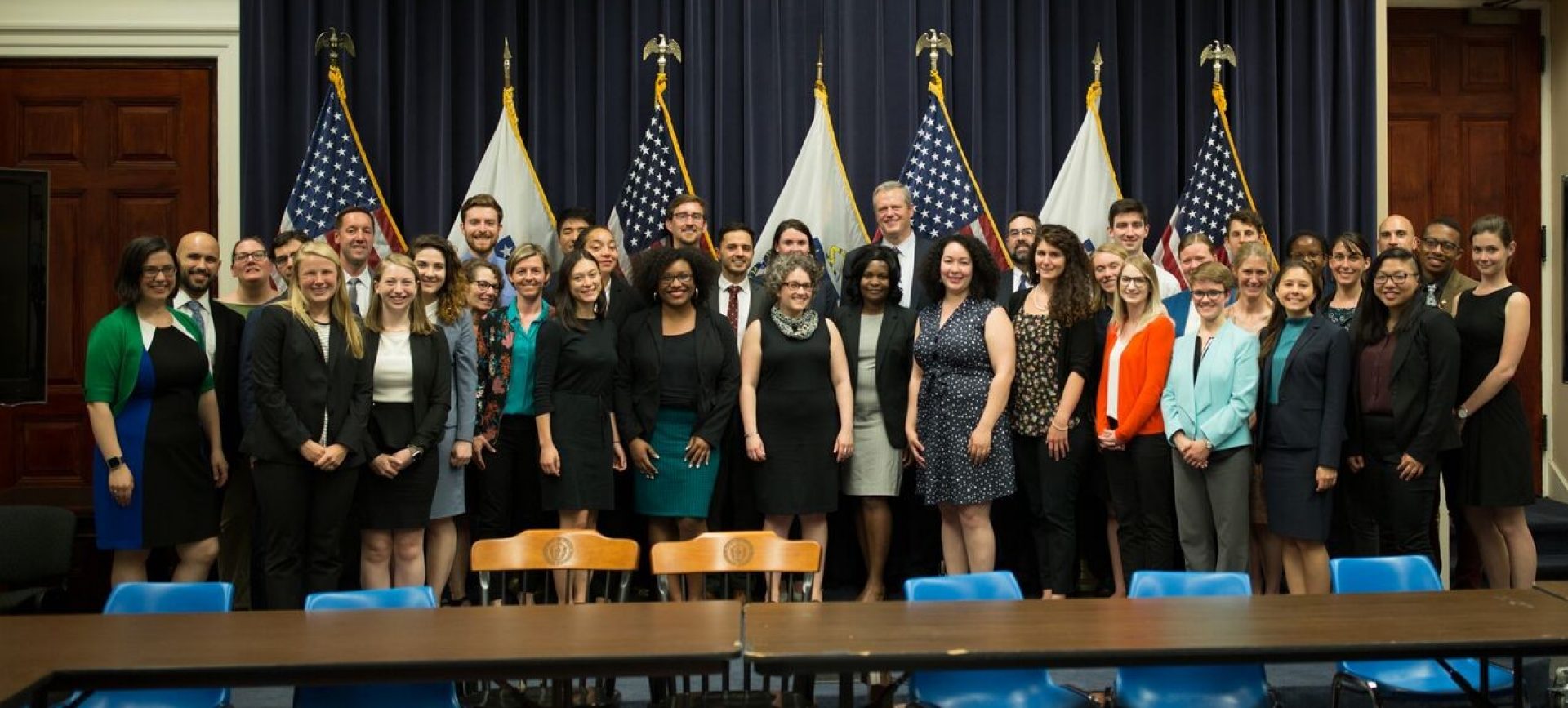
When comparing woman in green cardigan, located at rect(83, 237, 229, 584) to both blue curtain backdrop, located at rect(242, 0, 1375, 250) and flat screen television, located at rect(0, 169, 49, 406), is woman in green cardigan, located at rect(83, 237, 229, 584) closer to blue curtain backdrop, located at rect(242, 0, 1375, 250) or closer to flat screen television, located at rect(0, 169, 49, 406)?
flat screen television, located at rect(0, 169, 49, 406)

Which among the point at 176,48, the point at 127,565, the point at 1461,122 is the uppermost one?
the point at 176,48

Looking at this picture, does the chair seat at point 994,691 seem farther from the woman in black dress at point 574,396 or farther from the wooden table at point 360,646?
the woman in black dress at point 574,396

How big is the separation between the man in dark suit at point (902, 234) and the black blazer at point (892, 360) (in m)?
0.33

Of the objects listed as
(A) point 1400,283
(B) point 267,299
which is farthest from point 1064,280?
(B) point 267,299

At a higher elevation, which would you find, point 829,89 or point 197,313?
point 829,89

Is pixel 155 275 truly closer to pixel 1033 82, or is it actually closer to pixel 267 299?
pixel 267 299

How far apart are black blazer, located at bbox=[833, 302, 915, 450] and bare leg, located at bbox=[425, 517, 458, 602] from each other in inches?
69.2

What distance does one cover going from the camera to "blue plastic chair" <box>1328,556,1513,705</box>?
13.4ft

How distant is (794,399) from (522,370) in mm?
1129

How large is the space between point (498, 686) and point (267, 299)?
2709 mm

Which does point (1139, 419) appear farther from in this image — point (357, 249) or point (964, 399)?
point (357, 249)

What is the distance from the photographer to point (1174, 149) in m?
7.71

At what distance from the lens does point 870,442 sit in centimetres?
602

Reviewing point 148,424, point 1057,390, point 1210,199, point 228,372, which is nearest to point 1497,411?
point 1057,390
